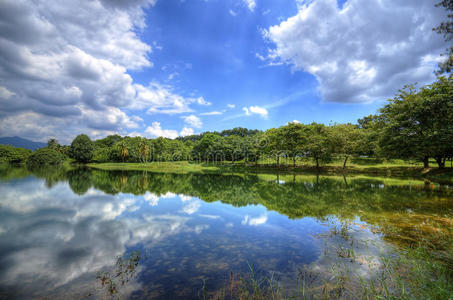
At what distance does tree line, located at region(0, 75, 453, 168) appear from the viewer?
29.8 metres

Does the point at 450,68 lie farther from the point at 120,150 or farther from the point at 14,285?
the point at 120,150

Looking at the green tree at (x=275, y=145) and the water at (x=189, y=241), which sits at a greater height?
the green tree at (x=275, y=145)

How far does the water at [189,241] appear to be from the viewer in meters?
6.89

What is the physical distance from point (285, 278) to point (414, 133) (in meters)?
37.8

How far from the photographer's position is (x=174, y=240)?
10.8 metres

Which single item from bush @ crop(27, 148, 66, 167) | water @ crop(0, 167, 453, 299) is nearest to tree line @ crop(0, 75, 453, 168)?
bush @ crop(27, 148, 66, 167)

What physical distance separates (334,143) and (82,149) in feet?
387

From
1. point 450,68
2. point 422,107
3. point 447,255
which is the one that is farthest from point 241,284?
point 422,107

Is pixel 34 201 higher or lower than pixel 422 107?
lower

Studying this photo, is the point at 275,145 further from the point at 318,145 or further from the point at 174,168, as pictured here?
the point at 174,168

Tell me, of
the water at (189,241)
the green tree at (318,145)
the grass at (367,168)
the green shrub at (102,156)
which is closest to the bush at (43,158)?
the green shrub at (102,156)

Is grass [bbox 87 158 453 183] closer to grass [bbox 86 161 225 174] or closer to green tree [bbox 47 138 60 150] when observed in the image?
grass [bbox 86 161 225 174]

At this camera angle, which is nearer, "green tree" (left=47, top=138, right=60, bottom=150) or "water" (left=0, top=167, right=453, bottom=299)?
"water" (left=0, top=167, right=453, bottom=299)

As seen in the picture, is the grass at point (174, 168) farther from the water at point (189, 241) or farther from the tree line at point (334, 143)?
the water at point (189, 241)
